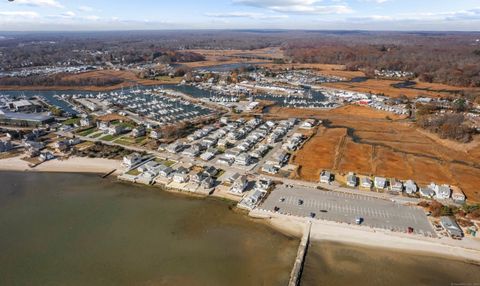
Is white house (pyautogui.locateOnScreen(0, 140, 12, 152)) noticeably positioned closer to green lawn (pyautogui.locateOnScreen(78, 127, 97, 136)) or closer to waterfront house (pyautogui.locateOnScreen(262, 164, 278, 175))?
green lawn (pyautogui.locateOnScreen(78, 127, 97, 136))

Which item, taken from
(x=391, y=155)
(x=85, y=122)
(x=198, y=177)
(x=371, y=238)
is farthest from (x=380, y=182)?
(x=85, y=122)

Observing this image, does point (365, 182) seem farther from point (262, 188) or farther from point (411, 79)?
point (411, 79)

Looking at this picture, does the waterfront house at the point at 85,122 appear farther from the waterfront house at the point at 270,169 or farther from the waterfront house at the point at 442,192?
the waterfront house at the point at 442,192

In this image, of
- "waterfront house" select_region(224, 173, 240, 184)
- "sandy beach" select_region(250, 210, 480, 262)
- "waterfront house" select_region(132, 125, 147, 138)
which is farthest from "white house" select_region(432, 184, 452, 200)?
"waterfront house" select_region(132, 125, 147, 138)

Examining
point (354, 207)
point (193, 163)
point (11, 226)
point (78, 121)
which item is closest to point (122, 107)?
point (78, 121)

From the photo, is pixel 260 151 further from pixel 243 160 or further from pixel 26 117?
pixel 26 117
